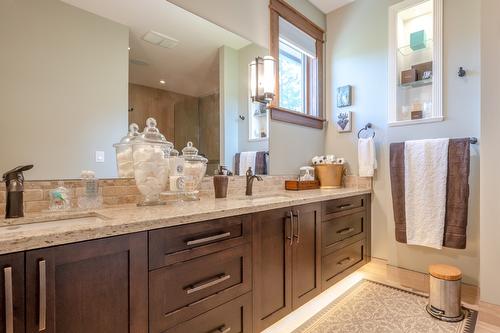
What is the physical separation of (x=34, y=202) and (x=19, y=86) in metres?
0.54

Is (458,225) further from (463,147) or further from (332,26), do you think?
(332,26)

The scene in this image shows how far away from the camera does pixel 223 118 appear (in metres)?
2.09

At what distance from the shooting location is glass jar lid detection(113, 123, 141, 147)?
1.49m

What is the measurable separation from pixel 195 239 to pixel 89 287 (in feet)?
1.38

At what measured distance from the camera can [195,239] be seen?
3.87 feet

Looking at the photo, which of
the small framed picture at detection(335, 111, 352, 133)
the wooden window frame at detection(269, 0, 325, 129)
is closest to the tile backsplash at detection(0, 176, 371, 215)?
the wooden window frame at detection(269, 0, 325, 129)

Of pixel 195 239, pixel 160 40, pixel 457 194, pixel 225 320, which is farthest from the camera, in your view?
pixel 457 194

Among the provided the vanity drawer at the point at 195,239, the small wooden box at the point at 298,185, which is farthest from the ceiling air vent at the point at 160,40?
the small wooden box at the point at 298,185

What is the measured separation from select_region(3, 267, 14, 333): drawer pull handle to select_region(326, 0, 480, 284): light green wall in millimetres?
2659

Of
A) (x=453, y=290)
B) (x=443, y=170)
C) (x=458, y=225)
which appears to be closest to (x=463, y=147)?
(x=443, y=170)

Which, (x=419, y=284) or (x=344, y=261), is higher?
(x=344, y=261)

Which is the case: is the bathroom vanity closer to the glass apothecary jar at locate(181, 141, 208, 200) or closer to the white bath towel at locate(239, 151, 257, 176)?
the glass apothecary jar at locate(181, 141, 208, 200)

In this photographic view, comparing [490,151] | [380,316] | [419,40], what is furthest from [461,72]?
[380,316]

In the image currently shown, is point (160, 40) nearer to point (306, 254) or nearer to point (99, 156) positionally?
point (99, 156)
